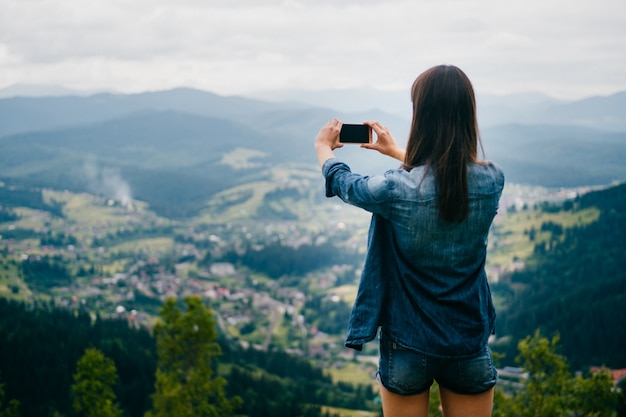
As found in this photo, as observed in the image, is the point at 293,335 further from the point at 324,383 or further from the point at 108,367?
the point at 108,367

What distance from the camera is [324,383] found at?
39500mm

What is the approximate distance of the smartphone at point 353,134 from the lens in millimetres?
2596

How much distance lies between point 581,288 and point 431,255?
58.9 m

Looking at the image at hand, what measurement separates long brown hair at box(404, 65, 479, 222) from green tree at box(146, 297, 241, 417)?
502 inches

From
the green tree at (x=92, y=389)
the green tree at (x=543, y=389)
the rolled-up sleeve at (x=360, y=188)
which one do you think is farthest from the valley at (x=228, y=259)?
the rolled-up sleeve at (x=360, y=188)

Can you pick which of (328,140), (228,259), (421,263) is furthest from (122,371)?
(228,259)

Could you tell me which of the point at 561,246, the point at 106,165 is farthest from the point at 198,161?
the point at 561,246

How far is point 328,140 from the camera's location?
99.1 inches

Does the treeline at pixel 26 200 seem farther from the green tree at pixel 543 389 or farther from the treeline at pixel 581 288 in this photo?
the green tree at pixel 543 389

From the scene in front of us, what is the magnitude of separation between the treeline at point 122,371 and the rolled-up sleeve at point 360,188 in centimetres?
2715

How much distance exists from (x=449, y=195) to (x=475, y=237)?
25 cm

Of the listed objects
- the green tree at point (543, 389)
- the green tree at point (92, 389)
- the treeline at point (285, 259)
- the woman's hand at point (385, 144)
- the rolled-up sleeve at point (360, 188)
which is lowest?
the treeline at point (285, 259)

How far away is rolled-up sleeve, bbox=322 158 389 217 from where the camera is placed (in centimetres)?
213

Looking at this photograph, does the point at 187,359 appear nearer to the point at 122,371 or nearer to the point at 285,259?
the point at 122,371
